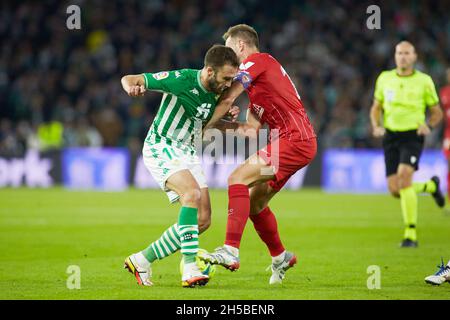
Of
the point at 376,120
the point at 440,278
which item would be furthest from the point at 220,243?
the point at 440,278

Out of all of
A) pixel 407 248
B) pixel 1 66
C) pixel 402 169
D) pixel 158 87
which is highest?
pixel 1 66

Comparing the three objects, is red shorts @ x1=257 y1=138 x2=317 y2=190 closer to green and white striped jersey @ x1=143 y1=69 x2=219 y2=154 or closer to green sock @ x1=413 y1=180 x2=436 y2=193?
green and white striped jersey @ x1=143 y1=69 x2=219 y2=154

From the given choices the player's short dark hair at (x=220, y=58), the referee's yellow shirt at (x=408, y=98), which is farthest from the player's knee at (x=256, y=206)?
the referee's yellow shirt at (x=408, y=98)

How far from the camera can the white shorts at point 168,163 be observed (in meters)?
7.44

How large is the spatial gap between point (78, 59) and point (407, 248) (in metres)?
15.9

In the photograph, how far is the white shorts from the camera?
7438 mm

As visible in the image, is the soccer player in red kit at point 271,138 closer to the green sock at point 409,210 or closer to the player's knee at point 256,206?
the player's knee at point 256,206

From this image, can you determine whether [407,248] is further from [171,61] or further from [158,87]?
[171,61]

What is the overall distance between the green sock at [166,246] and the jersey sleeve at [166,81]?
1.17 meters

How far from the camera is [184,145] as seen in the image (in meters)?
7.67

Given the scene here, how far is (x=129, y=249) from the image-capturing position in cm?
1053

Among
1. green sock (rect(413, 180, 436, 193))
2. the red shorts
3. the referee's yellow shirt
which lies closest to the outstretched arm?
the red shorts
